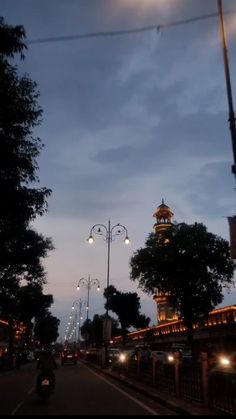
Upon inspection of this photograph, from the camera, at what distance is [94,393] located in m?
20.6

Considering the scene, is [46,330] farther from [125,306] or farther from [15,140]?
[15,140]

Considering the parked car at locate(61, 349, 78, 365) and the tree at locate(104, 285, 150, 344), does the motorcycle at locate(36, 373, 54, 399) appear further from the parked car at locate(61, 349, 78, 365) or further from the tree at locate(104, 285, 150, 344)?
the tree at locate(104, 285, 150, 344)

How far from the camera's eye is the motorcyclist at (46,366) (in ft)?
60.5

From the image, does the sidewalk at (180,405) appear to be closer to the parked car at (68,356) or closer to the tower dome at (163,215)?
the parked car at (68,356)

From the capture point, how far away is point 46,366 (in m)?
18.7

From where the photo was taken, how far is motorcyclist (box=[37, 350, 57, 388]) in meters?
18.4

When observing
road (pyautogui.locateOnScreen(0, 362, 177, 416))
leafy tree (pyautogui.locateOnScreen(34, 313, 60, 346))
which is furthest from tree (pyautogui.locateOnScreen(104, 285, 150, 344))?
road (pyautogui.locateOnScreen(0, 362, 177, 416))

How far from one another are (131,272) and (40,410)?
48.7 meters

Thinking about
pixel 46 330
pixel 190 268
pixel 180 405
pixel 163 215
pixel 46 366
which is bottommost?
pixel 180 405

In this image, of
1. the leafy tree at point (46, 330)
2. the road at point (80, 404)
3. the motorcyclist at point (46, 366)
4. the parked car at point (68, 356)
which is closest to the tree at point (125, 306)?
the leafy tree at point (46, 330)

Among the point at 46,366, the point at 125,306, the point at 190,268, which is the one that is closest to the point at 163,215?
the point at 125,306

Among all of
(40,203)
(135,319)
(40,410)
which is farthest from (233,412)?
(135,319)

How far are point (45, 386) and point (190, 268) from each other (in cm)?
4205

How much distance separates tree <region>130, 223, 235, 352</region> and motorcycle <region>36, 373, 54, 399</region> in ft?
133
